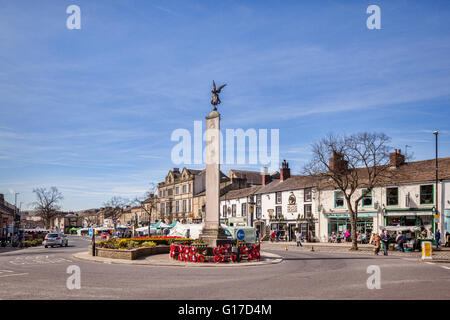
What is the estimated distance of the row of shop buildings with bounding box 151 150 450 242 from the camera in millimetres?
37812

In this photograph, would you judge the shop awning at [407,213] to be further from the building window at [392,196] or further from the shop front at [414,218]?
the building window at [392,196]

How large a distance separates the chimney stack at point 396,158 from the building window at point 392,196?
3.02 m

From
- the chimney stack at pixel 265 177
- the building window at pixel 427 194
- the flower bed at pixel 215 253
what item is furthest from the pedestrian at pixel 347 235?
the flower bed at pixel 215 253

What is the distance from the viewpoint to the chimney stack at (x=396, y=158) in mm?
42531

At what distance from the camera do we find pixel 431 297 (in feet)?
36.1

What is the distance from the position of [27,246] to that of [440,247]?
38692 millimetres

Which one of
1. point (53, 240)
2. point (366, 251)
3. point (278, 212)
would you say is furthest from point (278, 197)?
point (53, 240)

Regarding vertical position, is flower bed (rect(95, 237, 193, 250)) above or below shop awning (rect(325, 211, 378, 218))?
below

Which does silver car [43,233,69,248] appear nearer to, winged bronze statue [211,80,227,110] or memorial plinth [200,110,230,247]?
memorial plinth [200,110,230,247]

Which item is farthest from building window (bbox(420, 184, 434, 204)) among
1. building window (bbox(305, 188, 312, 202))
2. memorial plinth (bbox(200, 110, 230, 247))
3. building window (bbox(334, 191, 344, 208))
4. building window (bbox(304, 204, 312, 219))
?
memorial plinth (bbox(200, 110, 230, 247))

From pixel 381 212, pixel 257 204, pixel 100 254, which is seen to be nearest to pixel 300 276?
pixel 100 254

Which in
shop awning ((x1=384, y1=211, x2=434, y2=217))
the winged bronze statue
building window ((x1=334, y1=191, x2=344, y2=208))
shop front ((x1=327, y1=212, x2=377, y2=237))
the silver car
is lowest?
the silver car

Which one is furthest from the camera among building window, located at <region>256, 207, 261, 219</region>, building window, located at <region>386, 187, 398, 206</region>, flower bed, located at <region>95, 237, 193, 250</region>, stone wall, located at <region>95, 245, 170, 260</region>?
building window, located at <region>256, 207, 261, 219</region>

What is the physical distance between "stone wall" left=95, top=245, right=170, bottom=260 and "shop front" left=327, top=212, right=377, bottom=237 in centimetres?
2369
